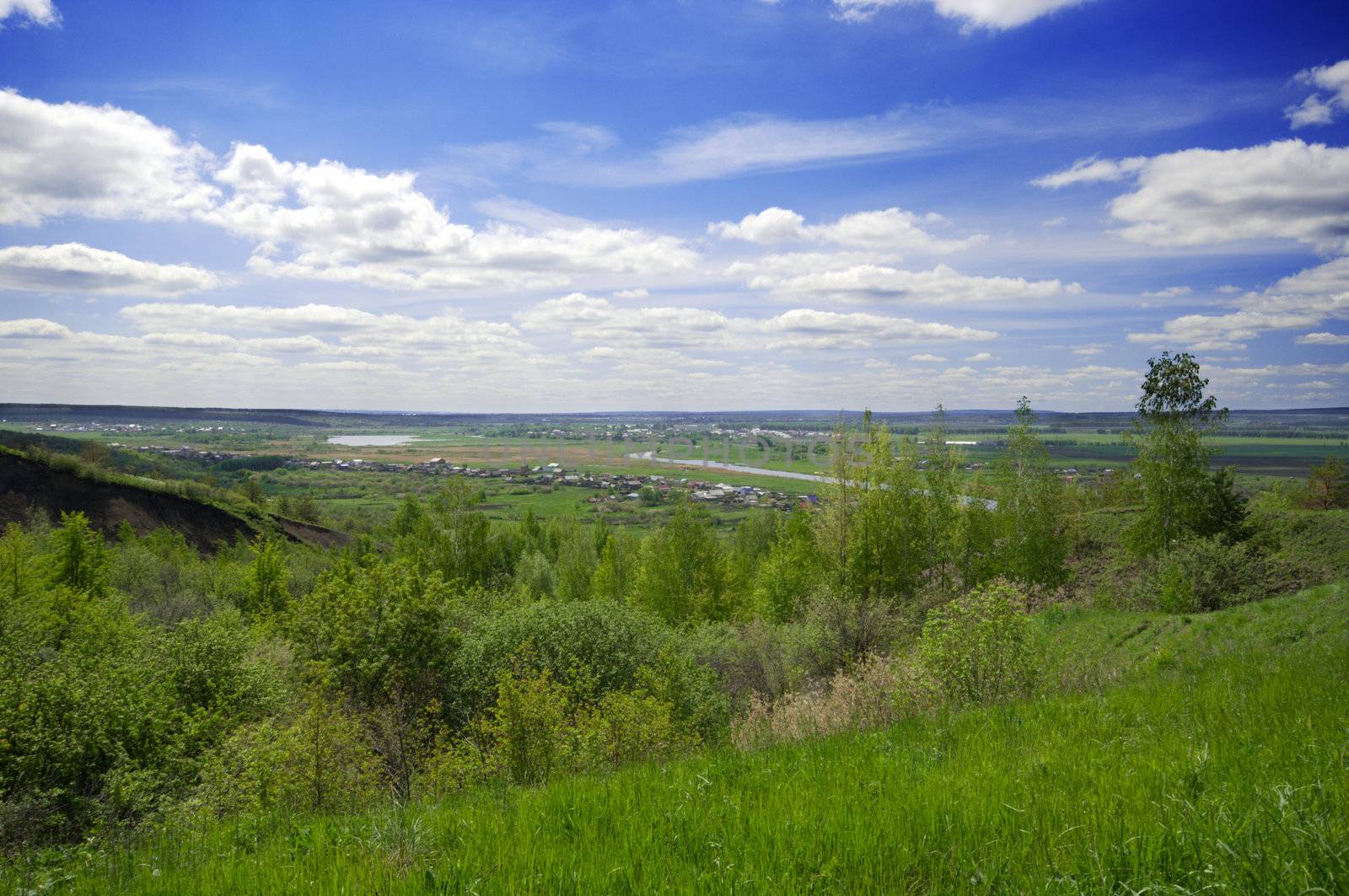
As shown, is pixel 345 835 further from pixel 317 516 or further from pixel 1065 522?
pixel 317 516

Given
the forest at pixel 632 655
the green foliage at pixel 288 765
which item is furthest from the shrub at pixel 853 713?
the green foliage at pixel 288 765

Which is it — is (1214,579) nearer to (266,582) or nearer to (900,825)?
(900,825)

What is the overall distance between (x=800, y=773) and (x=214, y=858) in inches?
152

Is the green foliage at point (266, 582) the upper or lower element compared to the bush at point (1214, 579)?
lower

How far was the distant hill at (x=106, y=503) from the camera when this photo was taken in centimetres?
8081

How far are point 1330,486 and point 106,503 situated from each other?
420ft

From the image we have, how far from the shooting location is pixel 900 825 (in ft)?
11.4

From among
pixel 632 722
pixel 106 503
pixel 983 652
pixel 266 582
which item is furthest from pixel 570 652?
pixel 106 503

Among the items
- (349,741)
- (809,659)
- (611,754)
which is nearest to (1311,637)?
(809,659)

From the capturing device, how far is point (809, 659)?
75.3ft

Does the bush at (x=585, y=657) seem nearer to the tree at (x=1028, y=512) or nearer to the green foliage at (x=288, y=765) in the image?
the green foliage at (x=288, y=765)

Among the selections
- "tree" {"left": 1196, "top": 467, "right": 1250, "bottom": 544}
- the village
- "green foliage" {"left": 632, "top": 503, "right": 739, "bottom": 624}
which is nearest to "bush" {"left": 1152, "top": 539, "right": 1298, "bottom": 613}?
"tree" {"left": 1196, "top": 467, "right": 1250, "bottom": 544}

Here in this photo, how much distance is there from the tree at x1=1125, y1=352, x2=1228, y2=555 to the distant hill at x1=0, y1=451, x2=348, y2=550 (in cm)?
10199

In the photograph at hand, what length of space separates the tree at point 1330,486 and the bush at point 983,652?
150ft
